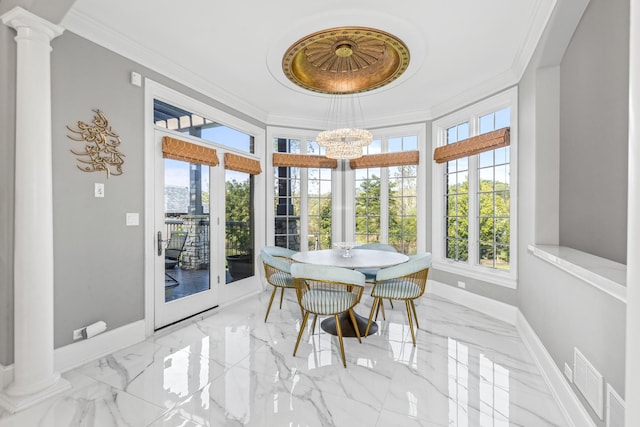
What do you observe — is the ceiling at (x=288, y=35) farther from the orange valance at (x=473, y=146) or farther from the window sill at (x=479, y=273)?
the window sill at (x=479, y=273)

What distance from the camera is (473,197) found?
3879 millimetres

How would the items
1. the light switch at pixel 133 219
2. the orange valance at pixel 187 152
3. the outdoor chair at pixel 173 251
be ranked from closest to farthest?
the light switch at pixel 133 219 → the orange valance at pixel 187 152 → the outdoor chair at pixel 173 251

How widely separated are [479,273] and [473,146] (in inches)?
61.2

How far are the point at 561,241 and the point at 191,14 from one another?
3638mm

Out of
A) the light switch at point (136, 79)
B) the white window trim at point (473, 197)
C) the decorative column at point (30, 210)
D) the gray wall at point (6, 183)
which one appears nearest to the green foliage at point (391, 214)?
the white window trim at point (473, 197)

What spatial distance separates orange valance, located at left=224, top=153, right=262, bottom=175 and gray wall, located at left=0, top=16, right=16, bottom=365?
2041mm

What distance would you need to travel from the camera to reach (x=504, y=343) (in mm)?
2824

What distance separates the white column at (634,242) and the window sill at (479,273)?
2.60 meters

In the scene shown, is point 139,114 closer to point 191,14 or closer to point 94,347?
point 191,14

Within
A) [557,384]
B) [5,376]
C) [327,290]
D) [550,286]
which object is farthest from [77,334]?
[550,286]

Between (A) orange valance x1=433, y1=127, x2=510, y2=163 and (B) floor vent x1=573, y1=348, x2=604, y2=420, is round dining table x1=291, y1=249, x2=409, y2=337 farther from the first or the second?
(A) orange valance x1=433, y1=127, x2=510, y2=163

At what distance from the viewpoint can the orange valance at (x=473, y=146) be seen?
3373 millimetres

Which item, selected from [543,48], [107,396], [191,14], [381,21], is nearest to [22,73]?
[191,14]

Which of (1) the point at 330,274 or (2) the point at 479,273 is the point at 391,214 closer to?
(2) the point at 479,273
